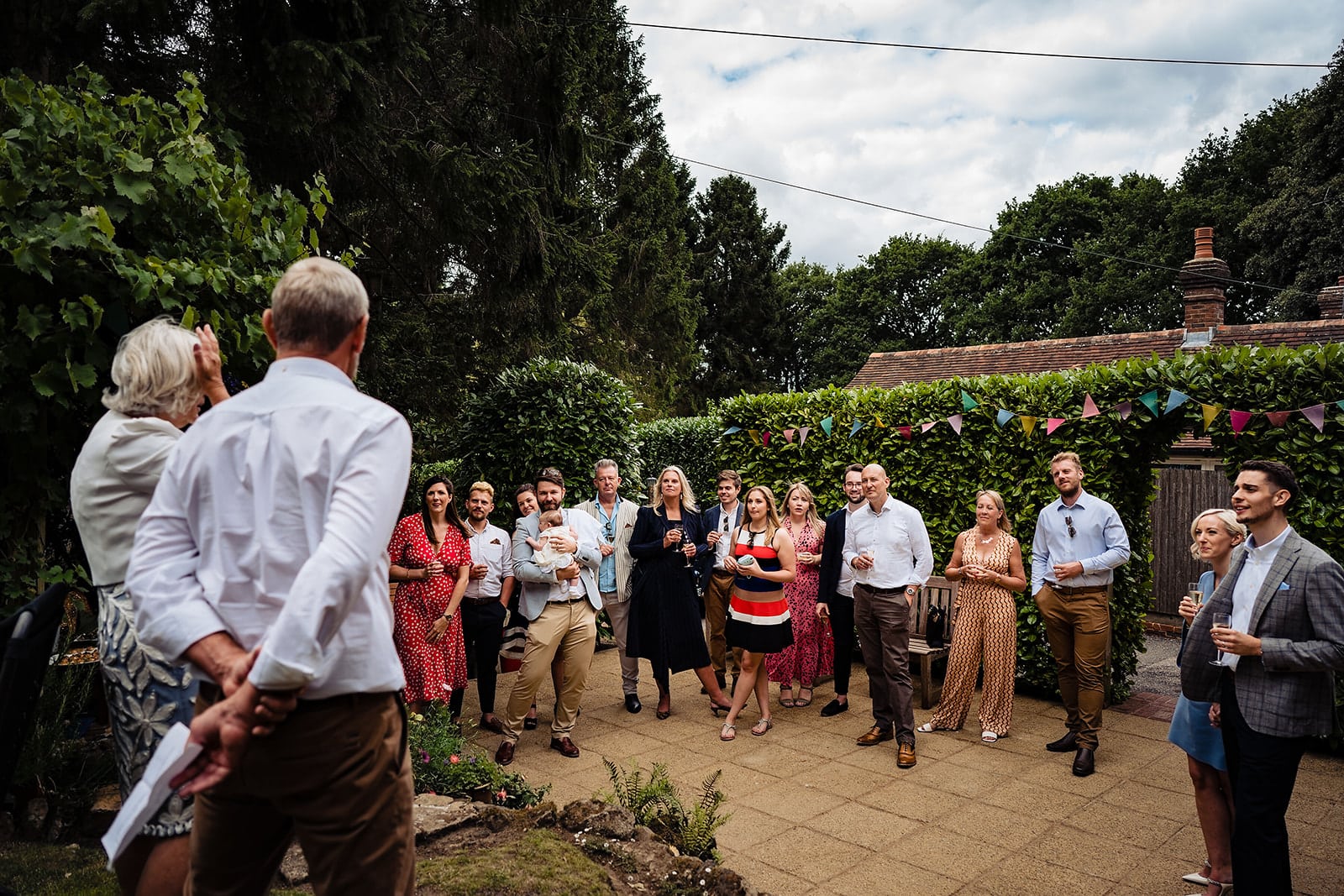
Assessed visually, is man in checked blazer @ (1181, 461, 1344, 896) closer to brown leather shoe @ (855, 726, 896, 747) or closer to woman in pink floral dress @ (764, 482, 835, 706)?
brown leather shoe @ (855, 726, 896, 747)

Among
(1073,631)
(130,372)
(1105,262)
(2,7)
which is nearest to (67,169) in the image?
(130,372)

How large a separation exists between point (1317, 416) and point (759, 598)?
432 centimetres

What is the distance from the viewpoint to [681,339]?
27.1m

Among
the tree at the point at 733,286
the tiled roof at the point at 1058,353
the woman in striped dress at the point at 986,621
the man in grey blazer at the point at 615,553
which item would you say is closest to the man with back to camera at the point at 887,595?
the woman in striped dress at the point at 986,621

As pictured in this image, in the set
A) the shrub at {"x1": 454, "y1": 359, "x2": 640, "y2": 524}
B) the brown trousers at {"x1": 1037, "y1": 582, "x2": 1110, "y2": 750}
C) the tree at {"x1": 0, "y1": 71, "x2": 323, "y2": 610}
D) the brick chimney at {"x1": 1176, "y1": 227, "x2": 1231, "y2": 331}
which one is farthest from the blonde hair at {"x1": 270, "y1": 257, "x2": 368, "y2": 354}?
the brick chimney at {"x1": 1176, "y1": 227, "x2": 1231, "y2": 331}

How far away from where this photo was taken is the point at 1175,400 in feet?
23.4

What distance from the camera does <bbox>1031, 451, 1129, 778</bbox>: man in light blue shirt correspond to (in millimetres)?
6402

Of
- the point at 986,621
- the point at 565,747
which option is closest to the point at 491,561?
the point at 565,747

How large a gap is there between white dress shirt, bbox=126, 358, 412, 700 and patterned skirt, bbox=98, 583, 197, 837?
80 centimetres

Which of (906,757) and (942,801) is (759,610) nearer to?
(906,757)

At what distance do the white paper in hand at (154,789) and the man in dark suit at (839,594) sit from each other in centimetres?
613

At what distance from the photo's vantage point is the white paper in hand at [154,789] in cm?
173

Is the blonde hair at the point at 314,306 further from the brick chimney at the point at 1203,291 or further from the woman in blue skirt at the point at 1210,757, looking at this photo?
the brick chimney at the point at 1203,291

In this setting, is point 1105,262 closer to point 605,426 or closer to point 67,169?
point 605,426
